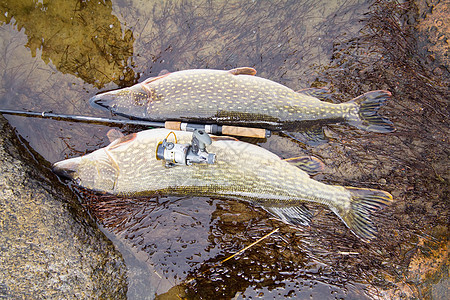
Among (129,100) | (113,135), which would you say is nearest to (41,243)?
(113,135)

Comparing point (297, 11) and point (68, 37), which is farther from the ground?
point (297, 11)

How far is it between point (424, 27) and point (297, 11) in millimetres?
1374

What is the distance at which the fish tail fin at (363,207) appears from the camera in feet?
8.39

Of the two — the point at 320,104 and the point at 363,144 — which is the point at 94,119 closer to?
the point at 320,104

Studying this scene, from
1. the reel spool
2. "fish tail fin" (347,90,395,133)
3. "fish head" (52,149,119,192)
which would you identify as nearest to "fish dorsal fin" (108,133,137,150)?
"fish head" (52,149,119,192)

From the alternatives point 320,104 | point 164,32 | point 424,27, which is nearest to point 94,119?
point 164,32

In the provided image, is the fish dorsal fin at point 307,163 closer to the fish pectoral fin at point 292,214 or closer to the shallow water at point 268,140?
the shallow water at point 268,140

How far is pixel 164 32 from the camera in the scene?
2883 mm

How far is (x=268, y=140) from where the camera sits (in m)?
2.91

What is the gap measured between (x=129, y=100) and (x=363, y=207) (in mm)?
2612

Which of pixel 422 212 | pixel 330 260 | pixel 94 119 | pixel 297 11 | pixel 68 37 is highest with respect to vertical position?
pixel 297 11

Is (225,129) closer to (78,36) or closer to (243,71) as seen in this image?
(243,71)

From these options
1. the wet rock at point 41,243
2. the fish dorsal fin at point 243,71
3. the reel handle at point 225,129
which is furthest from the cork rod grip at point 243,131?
the wet rock at point 41,243

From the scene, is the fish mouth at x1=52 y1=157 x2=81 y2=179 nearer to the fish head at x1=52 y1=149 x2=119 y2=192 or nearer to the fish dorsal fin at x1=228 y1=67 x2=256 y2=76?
the fish head at x1=52 y1=149 x2=119 y2=192
